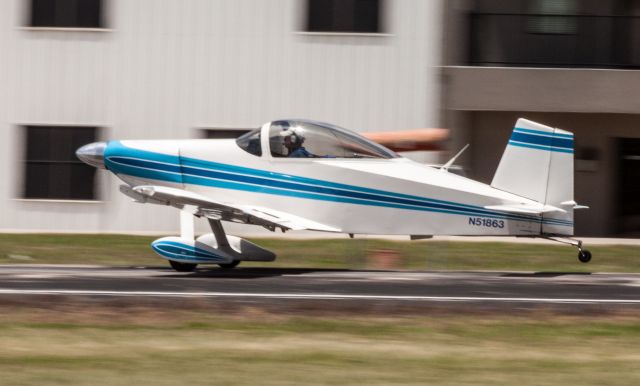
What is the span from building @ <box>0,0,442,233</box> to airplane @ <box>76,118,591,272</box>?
9895 millimetres

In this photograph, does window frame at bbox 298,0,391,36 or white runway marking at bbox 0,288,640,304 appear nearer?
white runway marking at bbox 0,288,640,304

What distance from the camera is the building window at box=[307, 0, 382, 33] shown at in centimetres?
2664

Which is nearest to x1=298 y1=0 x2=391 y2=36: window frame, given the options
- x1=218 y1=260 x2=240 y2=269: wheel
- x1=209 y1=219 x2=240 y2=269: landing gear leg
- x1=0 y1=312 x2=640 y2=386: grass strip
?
x1=218 y1=260 x2=240 y2=269: wheel

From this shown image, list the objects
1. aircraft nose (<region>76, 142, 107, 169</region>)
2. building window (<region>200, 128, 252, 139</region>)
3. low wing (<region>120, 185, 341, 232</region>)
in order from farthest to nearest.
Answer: building window (<region>200, 128, 252, 139</region>)
aircraft nose (<region>76, 142, 107, 169</region>)
low wing (<region>120, 185, 341, 232</region>)

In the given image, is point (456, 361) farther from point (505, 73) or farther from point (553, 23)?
point (553, 23)

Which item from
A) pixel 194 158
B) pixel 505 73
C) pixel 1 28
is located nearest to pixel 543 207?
pixel 194 158

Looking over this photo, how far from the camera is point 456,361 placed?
33.2 feet

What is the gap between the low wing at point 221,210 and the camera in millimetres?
16031

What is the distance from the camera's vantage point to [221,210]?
53.2ft

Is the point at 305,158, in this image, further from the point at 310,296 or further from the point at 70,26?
the point at 70,26

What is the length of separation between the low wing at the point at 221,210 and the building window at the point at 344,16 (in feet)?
36.0

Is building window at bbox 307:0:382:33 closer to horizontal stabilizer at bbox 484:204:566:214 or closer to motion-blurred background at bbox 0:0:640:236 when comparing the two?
motion-blurred background at bbox 0:0:640:236

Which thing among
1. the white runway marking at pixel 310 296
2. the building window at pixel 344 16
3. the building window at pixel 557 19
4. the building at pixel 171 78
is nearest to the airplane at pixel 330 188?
the white runway marking at pixel 310 296

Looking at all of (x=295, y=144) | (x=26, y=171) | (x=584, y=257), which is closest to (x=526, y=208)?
(x=584, y=257)
